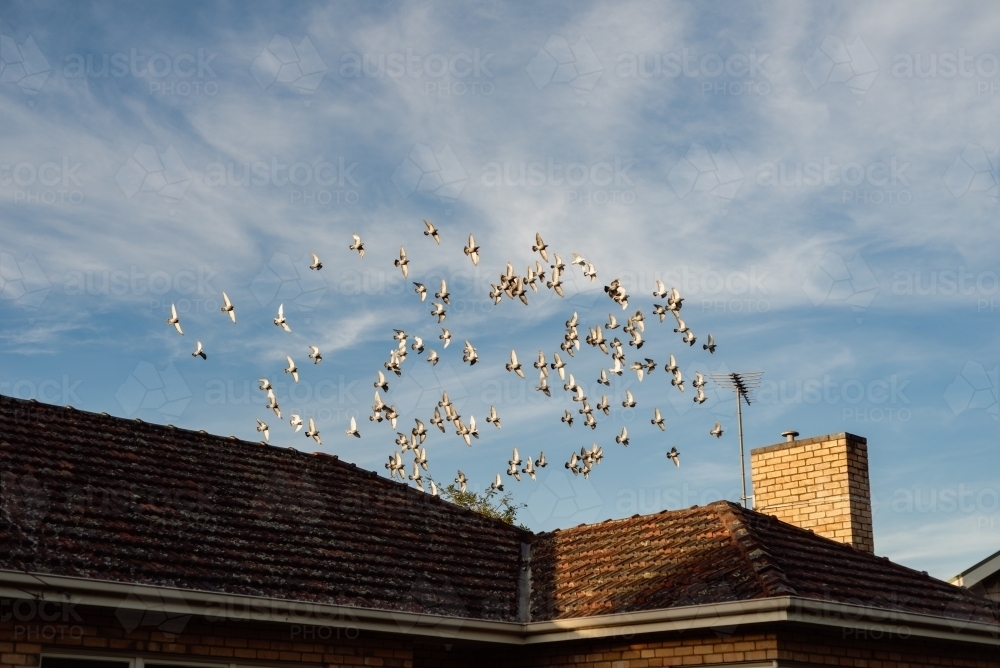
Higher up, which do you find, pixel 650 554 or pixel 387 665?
pixel 650 554

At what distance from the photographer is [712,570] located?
1109 centimetres

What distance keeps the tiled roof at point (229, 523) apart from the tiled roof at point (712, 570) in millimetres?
697

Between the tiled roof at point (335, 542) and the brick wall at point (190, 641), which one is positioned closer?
the brick wall at point (190, 641)

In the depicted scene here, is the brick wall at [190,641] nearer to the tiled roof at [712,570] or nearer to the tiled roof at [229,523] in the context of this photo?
the tiled roof at [229,523]

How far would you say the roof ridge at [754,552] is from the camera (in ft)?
32.8

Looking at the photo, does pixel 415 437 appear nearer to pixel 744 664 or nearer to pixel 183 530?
pixel 183 530

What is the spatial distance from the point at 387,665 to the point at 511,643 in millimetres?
1493

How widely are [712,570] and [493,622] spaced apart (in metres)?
2.29

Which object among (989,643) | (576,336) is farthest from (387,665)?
(576,336)

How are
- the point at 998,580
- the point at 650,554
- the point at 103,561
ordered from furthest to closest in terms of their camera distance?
the point at 998,580 → the point at 650,554 → the point at 103,561

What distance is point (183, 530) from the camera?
10789mm

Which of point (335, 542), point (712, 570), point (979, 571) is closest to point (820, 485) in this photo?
point (979, 571)

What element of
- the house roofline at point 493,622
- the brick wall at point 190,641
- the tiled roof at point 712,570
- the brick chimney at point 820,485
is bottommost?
the brick wall at point 190,641

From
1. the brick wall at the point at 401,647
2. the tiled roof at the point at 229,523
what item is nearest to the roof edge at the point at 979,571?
the brick wall at the point at 401,647
